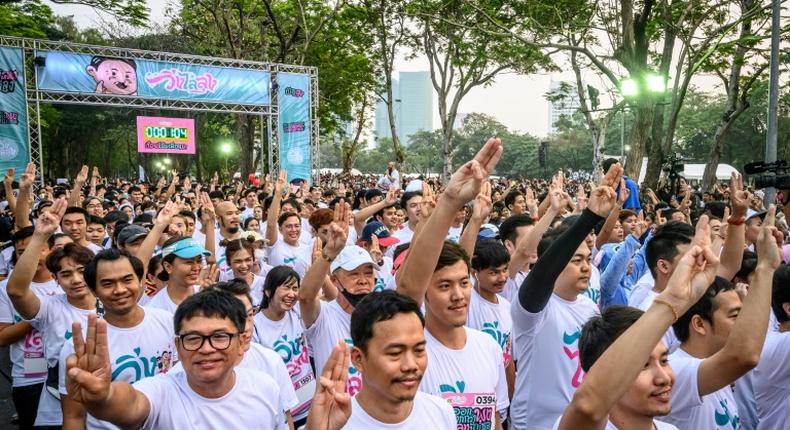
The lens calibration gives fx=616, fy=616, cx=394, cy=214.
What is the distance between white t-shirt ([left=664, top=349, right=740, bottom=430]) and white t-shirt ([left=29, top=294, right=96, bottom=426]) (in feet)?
11.2

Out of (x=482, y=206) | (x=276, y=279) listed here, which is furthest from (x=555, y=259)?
(x=276, y=279)

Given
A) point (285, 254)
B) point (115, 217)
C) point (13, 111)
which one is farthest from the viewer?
point (13, 111)

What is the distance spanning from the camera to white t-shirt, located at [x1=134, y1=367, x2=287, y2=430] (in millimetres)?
2553

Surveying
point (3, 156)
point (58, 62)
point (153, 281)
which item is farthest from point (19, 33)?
point (153, 281)

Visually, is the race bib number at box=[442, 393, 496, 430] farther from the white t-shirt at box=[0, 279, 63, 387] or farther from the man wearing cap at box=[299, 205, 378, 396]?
the white t-shirt at box=[0, 279, 63, 387]

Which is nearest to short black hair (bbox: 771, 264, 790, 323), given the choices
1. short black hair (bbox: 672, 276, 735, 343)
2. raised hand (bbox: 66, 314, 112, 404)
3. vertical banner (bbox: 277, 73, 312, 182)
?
short black hair (bbox: 672, 276, 735, 343)

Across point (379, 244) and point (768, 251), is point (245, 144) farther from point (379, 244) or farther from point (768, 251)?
point (768, 251)

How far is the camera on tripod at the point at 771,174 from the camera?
6184mm

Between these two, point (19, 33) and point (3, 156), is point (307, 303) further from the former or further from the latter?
point (19, 33)

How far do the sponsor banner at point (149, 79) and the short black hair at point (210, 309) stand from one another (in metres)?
14.4

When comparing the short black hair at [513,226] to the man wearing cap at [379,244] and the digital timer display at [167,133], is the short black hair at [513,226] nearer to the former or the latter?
the man wearing cap at [379,244]

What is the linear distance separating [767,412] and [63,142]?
1655 inches

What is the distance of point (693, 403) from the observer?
2.60 metres

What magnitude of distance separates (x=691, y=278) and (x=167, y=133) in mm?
18947
